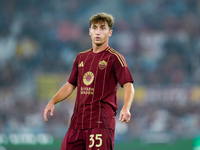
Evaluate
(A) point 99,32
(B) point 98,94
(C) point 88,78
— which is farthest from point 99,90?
(A) point 99,32

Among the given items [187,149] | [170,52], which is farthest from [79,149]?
[170,52]

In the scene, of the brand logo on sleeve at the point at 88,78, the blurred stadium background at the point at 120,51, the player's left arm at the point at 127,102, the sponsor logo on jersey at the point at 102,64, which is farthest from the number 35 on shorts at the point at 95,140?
the blurred stadium background at the point at 120,51

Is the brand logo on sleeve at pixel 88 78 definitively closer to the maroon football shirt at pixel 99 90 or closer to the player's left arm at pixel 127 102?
the maroon football shirt at pixel 99 90

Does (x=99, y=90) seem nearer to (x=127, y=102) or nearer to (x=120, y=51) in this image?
(x=127, y=102)

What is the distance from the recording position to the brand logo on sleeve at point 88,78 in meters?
3.82

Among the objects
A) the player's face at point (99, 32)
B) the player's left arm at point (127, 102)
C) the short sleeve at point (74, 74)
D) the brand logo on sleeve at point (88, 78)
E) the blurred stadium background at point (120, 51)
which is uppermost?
the blurred stadium background at point (120, 51)

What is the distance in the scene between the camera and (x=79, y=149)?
3742 millimetres

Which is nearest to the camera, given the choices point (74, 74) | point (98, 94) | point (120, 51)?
point (98, 94)

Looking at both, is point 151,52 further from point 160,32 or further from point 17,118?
point 17,118

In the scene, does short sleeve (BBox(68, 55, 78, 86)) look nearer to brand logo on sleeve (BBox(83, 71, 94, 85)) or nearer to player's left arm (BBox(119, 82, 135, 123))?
brand logo on sleeve (BBox(83, 71, 94, 85))

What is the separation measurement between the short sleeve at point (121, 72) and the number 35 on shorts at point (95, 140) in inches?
20.3

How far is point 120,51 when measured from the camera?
1304 centimetres

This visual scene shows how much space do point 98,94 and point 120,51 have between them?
9325 mm

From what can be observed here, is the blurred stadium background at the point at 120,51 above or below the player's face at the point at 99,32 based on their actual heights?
above
